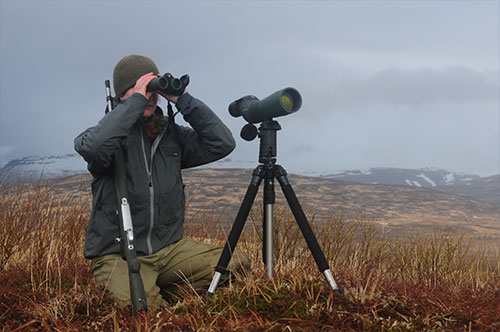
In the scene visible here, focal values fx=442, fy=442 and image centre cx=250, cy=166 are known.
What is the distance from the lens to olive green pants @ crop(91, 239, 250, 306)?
324 cm

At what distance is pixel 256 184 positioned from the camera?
10.3 feet

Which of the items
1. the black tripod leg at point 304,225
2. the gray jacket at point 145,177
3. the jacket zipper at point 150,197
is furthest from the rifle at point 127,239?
the black tripod leg at point 304,225

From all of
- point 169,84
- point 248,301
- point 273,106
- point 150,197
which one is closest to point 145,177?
point 150,197

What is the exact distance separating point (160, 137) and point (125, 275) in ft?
3.55

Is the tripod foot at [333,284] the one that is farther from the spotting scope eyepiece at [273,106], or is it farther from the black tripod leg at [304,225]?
the spotting scope eyepiece at [273,106]

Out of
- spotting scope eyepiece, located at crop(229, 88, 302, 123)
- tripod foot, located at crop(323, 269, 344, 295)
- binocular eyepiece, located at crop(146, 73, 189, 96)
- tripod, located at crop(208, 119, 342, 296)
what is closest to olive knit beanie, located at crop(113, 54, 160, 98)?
binocular eyepiece, located at crop(146, 73, 189, 96)

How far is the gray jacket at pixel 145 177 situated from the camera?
3.17 meters

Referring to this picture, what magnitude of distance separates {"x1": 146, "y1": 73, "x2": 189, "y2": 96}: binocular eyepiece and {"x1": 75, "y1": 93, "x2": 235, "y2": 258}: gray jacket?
114 millimetres

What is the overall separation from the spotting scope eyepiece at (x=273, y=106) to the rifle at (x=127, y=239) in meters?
1.00

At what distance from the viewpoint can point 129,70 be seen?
3.37 meters

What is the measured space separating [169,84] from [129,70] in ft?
1.49

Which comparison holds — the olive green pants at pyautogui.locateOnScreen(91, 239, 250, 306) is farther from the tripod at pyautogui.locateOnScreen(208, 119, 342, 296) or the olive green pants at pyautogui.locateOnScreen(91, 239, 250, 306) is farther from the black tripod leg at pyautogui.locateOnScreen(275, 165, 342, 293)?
the black tripod leg at pyautogui.locateOnScreen(275, 165, 342, 293)

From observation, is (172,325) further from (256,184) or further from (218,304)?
(256,184)

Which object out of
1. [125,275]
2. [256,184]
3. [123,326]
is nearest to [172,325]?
[123,326]
